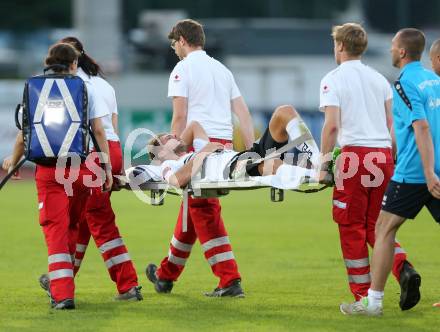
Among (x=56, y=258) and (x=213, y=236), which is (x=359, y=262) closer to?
(x=213, y=236)

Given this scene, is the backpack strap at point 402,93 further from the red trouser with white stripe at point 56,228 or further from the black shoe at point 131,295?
the black shoe at point 131,295

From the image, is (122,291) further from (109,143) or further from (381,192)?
(381,192)

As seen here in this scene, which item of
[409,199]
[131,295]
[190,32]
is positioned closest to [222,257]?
[131,295]

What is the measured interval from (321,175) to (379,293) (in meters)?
0.96

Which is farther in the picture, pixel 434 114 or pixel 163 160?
pixel 163 160

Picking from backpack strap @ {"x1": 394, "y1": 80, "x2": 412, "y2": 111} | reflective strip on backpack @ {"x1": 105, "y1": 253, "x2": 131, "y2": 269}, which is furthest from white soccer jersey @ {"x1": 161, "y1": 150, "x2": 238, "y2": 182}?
backpack strap @ {"x1": 394, "y1": 80, "x2": 412, "y2": 111}

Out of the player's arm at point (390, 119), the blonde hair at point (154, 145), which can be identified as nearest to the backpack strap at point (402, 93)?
the player's arm at point (390, 119)

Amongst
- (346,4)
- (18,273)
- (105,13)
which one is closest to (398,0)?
(346,4)

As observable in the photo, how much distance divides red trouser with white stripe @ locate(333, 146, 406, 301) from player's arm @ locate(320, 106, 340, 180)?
19 centimetres

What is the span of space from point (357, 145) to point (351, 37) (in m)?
0.84

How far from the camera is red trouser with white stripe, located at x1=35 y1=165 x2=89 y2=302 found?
8.74 meters

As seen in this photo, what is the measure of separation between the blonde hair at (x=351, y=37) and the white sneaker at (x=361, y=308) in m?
1.93

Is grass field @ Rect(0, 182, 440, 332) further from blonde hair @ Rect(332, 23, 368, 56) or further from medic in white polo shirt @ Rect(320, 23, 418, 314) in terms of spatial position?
blonde hair @ Rect(332, 23, 368, 56)

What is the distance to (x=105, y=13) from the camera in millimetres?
33719
